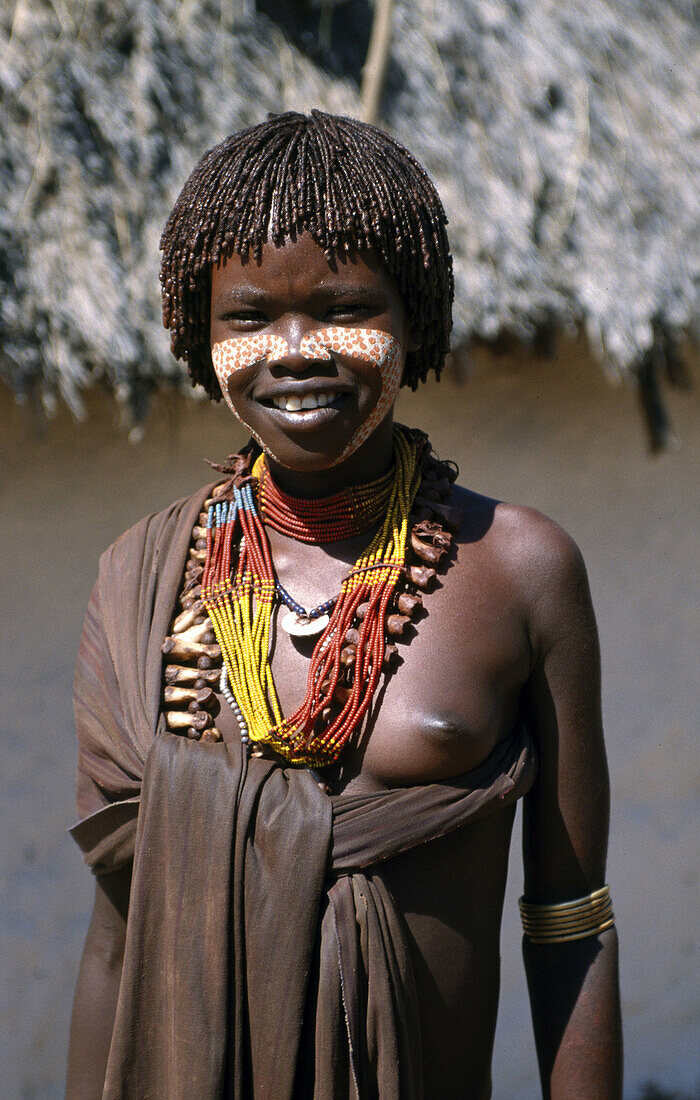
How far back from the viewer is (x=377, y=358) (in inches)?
62.4

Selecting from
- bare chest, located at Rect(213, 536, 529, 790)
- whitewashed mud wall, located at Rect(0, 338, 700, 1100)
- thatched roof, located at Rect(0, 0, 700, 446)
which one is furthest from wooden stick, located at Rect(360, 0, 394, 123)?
bare chest, located at Rect(213, 536, 529, 790)

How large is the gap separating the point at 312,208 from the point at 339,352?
7.1 inches

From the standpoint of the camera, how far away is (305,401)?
1.57m

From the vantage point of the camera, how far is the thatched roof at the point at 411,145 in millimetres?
3109

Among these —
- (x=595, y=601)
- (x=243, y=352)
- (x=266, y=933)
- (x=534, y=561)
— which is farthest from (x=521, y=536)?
(x=595, y=601)

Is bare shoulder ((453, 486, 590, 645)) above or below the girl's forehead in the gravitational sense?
below

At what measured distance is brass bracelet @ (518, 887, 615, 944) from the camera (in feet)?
5.82

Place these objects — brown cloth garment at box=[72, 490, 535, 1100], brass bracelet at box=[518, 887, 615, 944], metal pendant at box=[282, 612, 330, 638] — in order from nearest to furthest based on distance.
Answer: brown cloth garment at box=[72, 490, 535, 1100]
metal pendant at box=[282, 612, 330, 638]
brass bracelet at box=[518, 887, 615, 944]

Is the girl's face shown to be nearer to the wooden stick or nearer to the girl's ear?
the girl's ear

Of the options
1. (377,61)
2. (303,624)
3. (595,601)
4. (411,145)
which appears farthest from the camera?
(595,601)

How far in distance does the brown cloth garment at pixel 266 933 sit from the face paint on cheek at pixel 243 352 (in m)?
0.46

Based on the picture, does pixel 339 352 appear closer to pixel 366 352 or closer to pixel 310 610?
pixel 366 352

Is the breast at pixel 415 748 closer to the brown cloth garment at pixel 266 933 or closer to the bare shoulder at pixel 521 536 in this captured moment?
the brown cloth garment at pixel 266 933

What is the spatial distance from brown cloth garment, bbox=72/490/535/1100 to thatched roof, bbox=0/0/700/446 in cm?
180
